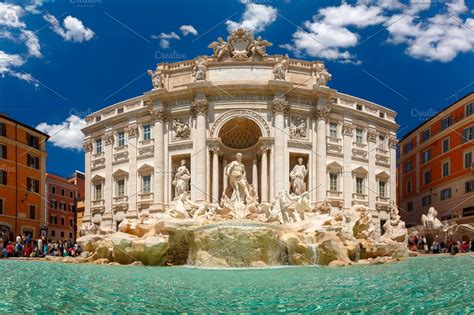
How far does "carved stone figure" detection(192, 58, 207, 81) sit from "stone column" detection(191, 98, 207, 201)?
171 cm

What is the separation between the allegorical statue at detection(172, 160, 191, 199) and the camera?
32281 mm

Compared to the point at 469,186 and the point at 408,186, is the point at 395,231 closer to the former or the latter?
the point at 469,186

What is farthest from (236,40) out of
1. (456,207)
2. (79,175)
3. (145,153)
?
(79,175)

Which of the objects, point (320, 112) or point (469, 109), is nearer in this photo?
point (320, 112)

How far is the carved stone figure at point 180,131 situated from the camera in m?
34.8

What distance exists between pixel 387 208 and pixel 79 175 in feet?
126

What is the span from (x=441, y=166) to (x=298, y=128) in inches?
630

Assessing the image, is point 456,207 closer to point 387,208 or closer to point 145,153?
point 387,208

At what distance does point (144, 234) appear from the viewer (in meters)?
24.7

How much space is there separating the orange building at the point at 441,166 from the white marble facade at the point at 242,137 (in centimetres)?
547

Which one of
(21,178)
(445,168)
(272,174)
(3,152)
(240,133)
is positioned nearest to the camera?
(272,174)

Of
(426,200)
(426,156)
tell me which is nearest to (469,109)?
(426,156)

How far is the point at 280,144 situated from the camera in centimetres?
3328

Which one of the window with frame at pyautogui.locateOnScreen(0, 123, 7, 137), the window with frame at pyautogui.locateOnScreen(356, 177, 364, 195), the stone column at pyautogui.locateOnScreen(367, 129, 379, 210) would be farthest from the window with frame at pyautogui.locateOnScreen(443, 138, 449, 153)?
the window with frame at pyautogui.locateOnScreen(0, 123, 7, 137)
